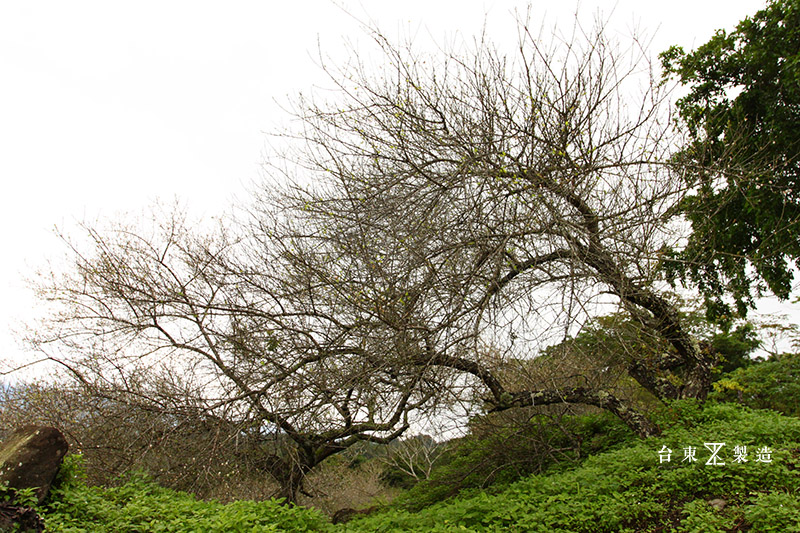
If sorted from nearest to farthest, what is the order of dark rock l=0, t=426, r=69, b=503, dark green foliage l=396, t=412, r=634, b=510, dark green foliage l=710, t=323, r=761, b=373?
dark rock l=0, t=426, r=69, b=503 → dark green foliage l=396, t=412, r=634, b=510 → dark green foliage l=710, t=323, r=761, b=373

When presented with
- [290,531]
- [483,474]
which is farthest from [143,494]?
[483,474]

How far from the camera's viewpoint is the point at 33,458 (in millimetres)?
4363

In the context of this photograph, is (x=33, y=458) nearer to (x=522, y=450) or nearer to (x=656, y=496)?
(x=656, y=496)

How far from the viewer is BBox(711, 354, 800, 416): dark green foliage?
11.8m

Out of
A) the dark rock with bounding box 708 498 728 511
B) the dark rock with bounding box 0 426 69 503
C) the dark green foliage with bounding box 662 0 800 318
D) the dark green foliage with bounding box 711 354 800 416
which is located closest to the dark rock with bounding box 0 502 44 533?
the dark rock with bounding box 0 426 69 503

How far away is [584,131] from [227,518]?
4.80 meters

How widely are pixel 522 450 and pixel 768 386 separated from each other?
29.1ft

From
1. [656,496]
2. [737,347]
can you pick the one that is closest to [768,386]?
[737,347]

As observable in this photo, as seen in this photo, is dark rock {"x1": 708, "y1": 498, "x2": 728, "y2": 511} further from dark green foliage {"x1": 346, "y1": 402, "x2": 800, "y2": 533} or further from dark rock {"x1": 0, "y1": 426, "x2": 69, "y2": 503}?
dark rock {"x1": 0, "y1": 426, "x2": 69, "y2": 503}

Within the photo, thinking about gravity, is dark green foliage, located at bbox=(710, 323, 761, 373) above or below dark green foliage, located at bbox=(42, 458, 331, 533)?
above

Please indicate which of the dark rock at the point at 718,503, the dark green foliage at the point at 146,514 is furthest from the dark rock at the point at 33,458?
the dark rock at the point at 718,503

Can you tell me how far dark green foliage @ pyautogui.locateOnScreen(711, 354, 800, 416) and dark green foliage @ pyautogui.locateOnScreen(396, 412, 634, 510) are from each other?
5534 millimetres

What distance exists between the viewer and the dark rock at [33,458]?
4.26 m

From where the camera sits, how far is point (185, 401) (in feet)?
19.4
